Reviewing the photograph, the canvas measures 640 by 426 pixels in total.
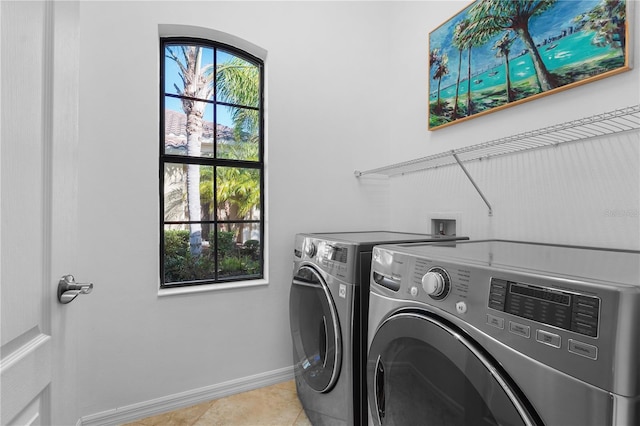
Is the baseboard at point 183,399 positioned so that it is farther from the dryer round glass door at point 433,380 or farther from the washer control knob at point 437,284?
the washer control knob at point 437,284

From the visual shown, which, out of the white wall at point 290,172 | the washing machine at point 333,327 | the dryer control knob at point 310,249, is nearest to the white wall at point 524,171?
the white wall at point 290,172

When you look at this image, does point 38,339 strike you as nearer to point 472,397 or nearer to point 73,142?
point 73,142

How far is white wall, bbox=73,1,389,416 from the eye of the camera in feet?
5.37

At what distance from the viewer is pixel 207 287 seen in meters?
1.91

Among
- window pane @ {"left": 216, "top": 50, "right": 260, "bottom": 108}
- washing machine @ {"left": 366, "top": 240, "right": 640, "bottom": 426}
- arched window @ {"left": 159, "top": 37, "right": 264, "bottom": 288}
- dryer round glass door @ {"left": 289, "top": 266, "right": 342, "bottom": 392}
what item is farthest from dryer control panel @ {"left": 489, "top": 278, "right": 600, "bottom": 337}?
window pane @ {"left": 216, "top": 50, "right": 260, "bottom": 108}

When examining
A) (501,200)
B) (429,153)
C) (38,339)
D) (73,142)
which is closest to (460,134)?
(429,153)

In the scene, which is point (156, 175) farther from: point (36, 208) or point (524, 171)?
point (524, 171)

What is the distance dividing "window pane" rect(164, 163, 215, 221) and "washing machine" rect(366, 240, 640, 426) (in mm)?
1388

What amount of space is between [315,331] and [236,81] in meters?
1.64

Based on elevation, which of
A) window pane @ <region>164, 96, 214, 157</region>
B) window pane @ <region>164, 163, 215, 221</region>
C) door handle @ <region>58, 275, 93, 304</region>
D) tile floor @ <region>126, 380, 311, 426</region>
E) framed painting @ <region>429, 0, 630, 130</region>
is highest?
framed painting @ <region>429, 0, 630, 130</region>

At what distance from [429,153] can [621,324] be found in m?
1.67

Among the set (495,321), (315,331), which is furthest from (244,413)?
(495,321)

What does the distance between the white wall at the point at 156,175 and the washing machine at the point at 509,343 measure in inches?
45.7

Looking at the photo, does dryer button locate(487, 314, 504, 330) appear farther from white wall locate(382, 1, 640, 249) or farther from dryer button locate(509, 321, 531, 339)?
white wall locate(382, 1, 640, 249)
